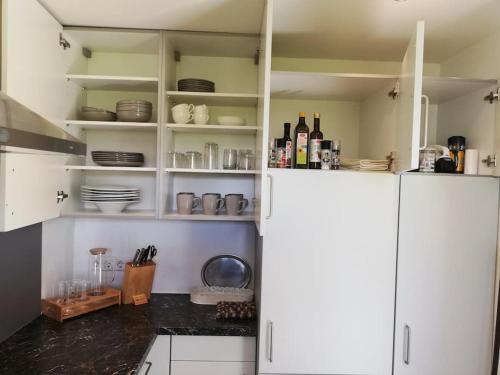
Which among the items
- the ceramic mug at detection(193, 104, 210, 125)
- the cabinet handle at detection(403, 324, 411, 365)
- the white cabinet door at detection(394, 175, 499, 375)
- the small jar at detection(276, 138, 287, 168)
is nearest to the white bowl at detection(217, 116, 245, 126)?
the ceramic mug at detection(193, 104, 210, 125)

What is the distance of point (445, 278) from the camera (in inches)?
63.1

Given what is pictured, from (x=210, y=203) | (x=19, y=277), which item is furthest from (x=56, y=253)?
(x=210, y=203)

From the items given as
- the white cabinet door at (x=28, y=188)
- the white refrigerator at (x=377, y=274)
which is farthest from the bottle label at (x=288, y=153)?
the white cabinet door at (x=28, y=188)

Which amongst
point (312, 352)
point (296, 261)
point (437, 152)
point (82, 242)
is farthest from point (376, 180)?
point (82, 242)

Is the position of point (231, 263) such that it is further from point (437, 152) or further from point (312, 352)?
point (437, 152)

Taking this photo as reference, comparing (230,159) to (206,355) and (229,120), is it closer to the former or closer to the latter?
(229,120)

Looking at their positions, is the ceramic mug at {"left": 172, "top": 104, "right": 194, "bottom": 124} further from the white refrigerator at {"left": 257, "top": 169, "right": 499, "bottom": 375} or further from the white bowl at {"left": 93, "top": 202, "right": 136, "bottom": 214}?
the white refrigerator at {"left": 257, "top": 169, "right": 499, "bottom": 375}

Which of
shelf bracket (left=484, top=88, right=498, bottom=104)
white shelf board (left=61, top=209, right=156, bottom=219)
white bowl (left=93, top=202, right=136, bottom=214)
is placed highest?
shelf bracket (left=484, top=88, right=498, bottom=104)

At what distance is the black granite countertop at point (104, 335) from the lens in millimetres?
1366

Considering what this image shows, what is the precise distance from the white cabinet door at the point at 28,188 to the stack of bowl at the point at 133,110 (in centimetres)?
36

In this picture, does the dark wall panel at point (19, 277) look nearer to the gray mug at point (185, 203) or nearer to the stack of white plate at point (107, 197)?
the stack of white plate at point (107, 197)

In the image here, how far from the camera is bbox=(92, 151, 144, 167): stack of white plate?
1.84 metres

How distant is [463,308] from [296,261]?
30.1 inches

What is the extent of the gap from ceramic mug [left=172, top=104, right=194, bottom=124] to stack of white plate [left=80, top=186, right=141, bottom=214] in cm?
46
